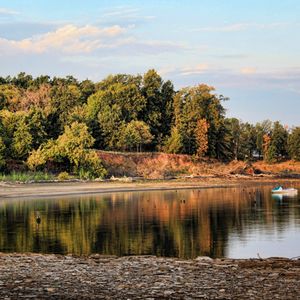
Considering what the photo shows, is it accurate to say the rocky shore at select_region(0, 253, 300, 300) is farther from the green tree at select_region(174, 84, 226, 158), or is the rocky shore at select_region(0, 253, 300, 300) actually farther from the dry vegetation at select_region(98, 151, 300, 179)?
the green tree at select_region(174, 84, 226, 158)

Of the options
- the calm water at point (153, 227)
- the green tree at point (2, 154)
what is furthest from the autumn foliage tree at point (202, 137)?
the calm water at point (153, 227)

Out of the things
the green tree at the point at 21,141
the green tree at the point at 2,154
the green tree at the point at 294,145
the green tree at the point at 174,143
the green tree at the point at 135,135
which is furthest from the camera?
the green tree at the point at 294,145

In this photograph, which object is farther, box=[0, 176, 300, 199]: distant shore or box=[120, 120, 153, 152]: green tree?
box=[120, 120, 153, 152]: green tree

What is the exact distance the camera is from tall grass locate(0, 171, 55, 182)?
8100 cm

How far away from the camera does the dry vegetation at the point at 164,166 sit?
109125 millimetres

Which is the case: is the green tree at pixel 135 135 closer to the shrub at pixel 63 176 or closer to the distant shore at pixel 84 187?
the distant shore at pixel 84 187

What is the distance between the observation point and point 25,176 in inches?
3287

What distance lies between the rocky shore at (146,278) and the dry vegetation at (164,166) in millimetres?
→ 89503

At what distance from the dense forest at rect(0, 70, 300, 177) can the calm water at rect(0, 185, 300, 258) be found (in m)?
38.6

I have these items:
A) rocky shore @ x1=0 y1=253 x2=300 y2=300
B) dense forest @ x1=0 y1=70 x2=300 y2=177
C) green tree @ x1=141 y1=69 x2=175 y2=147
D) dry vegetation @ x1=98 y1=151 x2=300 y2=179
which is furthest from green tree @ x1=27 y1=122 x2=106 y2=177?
rocky shore @ x1=0 y1=253 x2=300 y2=300

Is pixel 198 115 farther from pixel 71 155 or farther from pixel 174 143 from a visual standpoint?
pixel 71 155

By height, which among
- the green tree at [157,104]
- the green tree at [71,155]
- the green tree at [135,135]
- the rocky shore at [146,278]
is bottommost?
the rocky shore at [146,278]

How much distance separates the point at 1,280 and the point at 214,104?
11709 centimetres

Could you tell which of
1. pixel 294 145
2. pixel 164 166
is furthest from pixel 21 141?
pixel 294 145
